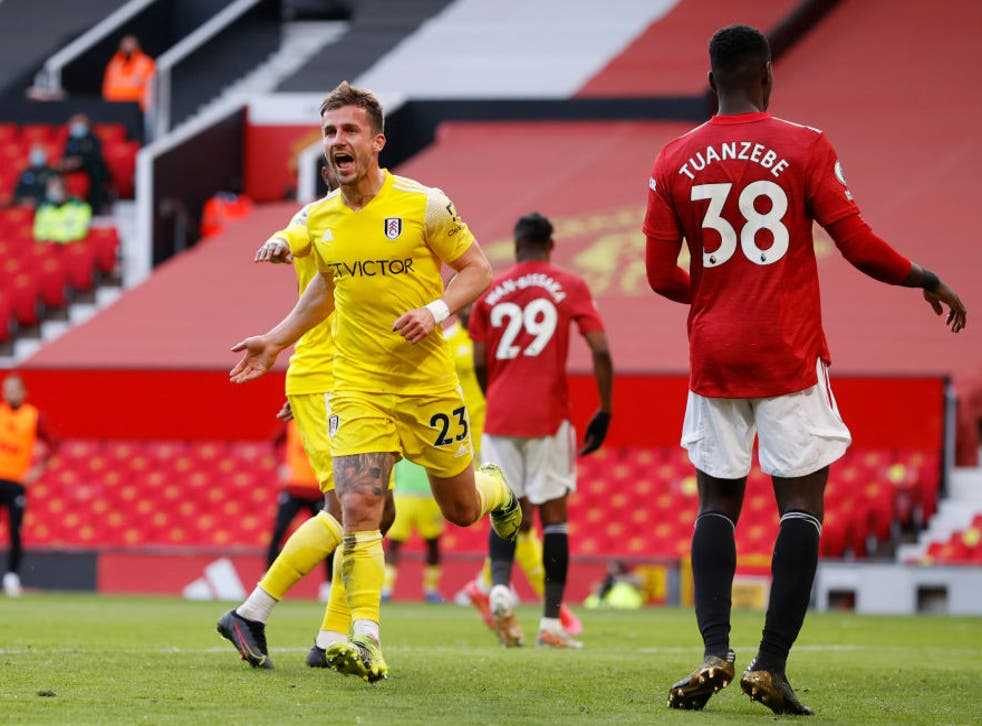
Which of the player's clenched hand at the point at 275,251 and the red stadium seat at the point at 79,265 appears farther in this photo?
the red stadium seat at the point at 79,265

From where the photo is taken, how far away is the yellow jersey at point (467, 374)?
12.0 m

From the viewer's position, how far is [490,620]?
31.4 ft

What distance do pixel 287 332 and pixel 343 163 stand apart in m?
0.71

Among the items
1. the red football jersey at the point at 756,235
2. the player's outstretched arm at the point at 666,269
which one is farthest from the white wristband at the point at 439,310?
the red football jersey at the point at 756,235

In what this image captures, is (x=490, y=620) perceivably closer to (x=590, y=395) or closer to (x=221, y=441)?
(x=590, y=395)

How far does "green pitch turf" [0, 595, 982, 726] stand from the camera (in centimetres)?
559

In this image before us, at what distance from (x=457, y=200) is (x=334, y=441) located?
57.7 feet

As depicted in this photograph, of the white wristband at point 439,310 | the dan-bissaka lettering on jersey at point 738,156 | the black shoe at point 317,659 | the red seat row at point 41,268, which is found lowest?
the black shoe at point 317,659

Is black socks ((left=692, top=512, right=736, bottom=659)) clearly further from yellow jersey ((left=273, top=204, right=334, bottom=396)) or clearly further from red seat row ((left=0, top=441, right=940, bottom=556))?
red seat row ((left=0, top=441, right=940, bottom=556))

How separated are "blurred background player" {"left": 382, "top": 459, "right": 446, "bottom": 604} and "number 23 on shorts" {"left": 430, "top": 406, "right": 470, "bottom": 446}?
8.04 meters

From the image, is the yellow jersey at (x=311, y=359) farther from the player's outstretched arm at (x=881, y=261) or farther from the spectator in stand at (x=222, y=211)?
the spectator in stand at (x=222, y=211)

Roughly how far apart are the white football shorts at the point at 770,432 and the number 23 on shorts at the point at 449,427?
3.12ft

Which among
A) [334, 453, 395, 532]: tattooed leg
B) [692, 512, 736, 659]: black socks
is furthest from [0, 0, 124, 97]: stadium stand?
[692, 512, 736, 659]: black socks

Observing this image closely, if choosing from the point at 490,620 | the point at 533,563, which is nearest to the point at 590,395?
the point at 533,563
